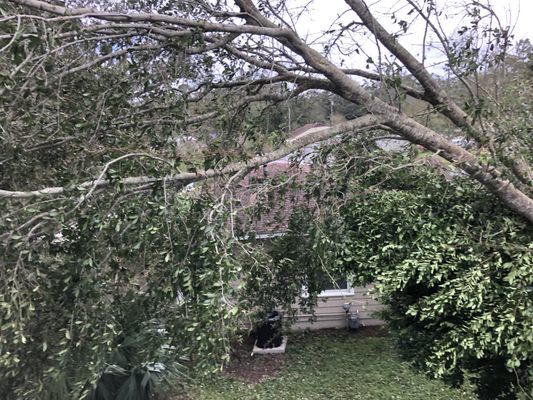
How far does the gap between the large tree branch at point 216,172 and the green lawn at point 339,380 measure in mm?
4580

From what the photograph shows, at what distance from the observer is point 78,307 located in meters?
2.56

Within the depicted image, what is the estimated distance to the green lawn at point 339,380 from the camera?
281 inches

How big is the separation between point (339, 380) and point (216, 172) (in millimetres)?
5916

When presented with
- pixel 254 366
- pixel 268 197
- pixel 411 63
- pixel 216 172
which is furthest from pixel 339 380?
pixel 216 172

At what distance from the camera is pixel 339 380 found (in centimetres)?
770

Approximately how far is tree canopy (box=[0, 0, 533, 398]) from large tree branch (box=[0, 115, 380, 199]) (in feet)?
0.05

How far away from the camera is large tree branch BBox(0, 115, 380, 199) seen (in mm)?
2416

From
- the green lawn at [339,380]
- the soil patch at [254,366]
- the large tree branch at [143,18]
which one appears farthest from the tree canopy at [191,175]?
the soil patch at [254,366]

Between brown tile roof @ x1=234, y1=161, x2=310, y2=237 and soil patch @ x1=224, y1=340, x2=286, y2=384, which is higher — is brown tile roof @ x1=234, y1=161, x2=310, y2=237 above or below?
above

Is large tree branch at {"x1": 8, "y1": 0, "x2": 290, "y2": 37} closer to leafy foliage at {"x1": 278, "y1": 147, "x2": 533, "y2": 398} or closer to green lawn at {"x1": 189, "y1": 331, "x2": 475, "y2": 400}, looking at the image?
leafy foliage at {"x1": 278, "y1": 147, "x2": 533, "y2": 398}

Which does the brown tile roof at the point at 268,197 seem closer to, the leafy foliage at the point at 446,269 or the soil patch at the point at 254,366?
the leafy foliage at the point at 446,269

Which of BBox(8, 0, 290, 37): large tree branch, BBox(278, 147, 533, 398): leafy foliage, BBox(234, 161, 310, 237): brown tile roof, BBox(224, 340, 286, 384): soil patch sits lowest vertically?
BBox(224, 340, 286, 384): soil patch

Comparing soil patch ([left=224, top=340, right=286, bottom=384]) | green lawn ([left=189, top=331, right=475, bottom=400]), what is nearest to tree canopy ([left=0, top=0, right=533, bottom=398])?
green lawn ([left=189, top=331, right=475, bottom=400])

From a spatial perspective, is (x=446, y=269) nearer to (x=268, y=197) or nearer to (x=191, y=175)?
(x=268, y=197)
